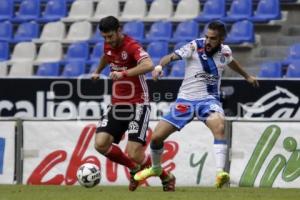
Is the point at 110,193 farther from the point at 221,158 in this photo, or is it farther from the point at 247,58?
the point at 247,58

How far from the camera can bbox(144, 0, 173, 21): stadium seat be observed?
67.0ft

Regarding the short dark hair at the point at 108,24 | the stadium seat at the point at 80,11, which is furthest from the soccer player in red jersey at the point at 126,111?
the stadium seat at the point at 80,11


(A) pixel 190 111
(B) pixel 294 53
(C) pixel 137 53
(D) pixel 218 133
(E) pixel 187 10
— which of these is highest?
(E) pixel 187 10

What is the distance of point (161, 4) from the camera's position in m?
20.5

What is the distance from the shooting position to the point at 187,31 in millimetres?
19484

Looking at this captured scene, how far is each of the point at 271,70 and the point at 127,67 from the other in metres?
6.66

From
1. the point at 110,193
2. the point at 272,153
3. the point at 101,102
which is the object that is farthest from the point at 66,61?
the point at 110,193

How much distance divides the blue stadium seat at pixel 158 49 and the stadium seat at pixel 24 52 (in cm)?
291

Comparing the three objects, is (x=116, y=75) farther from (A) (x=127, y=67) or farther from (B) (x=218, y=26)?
(B) (x=218, y=26)

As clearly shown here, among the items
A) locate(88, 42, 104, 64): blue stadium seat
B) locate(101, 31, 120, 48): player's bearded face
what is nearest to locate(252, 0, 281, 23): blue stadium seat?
locate(88, 42, 104, 64): blue stadium seat

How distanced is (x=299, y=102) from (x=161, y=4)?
583cm

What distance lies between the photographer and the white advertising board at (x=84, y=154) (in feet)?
46.9

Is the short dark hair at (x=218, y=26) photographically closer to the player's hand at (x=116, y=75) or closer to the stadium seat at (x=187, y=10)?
the player's hand at (x=116, y=75)

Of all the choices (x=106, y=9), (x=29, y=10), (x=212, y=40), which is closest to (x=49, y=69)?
(x=106, y=9)
